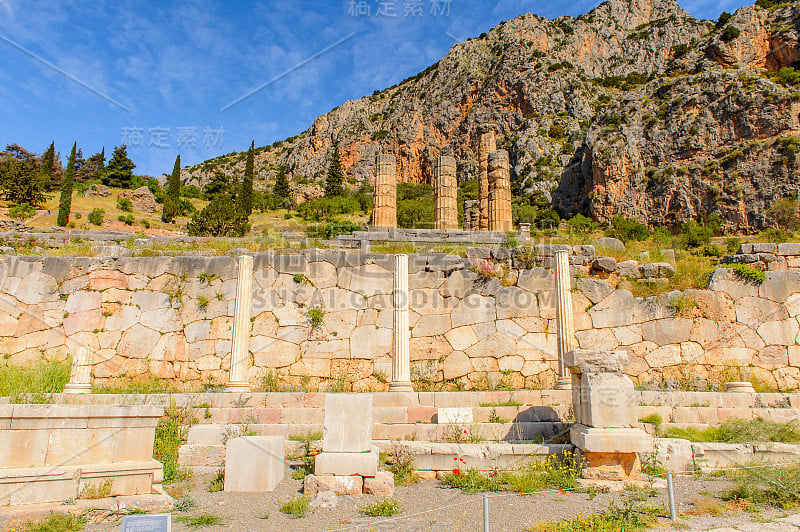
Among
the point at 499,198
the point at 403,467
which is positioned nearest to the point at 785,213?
the point at 499,198

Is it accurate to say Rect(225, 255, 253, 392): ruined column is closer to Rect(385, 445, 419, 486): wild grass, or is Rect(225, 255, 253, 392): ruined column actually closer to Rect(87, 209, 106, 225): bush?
Rect(385, 445, 419, 486): wild grass

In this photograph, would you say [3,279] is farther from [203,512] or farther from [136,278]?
[203,512]

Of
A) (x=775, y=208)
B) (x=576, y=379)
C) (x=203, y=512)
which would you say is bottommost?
(x=203, y=512)

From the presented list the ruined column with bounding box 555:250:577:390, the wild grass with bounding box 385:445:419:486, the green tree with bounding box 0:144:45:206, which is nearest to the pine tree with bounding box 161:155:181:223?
the green tree with bounding box 0:144:45:206

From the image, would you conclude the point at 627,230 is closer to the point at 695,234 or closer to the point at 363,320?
the point at 695,234

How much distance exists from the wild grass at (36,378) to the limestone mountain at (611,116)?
4125 centimetres

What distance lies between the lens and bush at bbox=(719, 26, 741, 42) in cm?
5088

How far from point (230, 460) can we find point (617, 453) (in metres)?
5.15

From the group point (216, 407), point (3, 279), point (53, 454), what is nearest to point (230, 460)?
point (53, 454)

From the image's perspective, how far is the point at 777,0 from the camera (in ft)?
179

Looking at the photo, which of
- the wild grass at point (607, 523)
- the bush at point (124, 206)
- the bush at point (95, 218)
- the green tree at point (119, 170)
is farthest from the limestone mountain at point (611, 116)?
the bush at point (95, 218)

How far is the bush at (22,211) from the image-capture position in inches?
1312

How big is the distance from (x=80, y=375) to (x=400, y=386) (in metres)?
6.16

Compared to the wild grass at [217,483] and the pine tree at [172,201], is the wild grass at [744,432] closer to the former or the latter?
the wild grass at [217,483]
